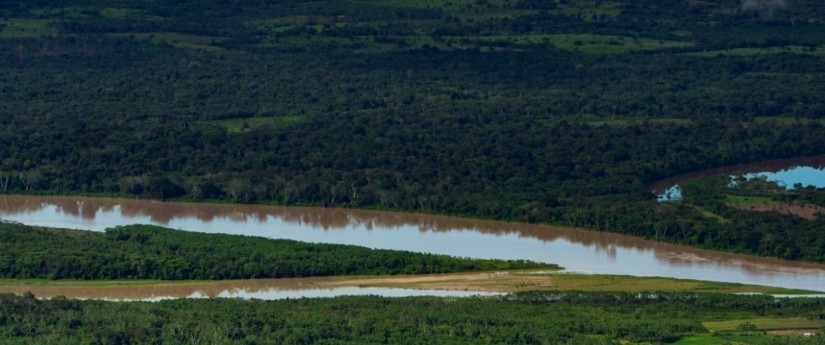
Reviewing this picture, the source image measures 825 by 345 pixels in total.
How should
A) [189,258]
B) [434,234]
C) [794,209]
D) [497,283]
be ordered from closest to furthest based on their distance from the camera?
1. [497,283]
2. [189,258]
3. [434,234]
4. [794,209]

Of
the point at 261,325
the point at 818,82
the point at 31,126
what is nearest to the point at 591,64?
the point at 818,82

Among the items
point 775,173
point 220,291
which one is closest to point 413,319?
point 220,291

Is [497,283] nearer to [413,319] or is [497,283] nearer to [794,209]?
[413,319]

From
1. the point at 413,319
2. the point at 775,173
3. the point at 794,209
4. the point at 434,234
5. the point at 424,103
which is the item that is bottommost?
the point at 424,103

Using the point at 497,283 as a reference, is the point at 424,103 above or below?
below

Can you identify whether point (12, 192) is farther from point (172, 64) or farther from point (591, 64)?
point (591, 64)

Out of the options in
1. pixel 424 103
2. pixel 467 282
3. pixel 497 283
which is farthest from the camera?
pixel 424 103

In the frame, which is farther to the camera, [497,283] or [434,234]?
[434,234]

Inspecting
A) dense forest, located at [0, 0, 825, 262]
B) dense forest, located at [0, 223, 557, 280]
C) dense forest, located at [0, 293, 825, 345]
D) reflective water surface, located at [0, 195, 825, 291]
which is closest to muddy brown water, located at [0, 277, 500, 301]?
dense forest, located at [0, 223, 557, 280]

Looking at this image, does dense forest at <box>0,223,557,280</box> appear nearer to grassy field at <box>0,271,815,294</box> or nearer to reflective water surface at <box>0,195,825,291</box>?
grassy field at <box>0,271,815,294</box>
